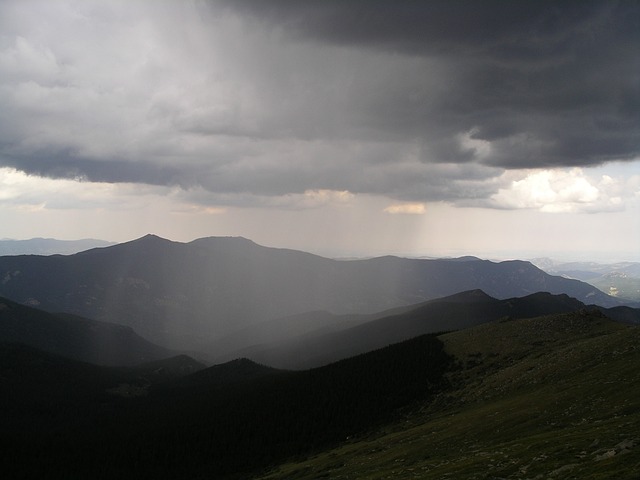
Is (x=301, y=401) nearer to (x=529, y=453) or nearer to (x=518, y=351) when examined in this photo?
(x=518, y=351)

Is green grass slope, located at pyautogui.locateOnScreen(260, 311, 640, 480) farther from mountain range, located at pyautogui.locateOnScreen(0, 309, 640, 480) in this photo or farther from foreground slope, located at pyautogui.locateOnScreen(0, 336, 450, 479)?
foreground slope, located at pyautogui.locateOnScreen(0, 336, 450, 479)

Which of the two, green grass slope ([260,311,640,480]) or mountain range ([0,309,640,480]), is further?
mountain range ([0,309,640,480])

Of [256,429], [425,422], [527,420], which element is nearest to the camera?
[527,420]

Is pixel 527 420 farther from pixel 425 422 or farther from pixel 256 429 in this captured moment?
pixel 256 429

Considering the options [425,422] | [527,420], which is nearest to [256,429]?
[425,422]

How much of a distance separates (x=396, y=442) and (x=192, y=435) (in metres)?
106

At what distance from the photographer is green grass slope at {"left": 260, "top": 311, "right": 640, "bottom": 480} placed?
43750 mm

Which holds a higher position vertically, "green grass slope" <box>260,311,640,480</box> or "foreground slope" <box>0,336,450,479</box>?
"green grass slope" <box>260,311,640,480</box>

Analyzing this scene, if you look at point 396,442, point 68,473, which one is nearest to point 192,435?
point 68,473

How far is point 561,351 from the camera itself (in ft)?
351

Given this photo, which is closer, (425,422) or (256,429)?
(425,422)

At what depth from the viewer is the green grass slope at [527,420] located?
4375 centimetres

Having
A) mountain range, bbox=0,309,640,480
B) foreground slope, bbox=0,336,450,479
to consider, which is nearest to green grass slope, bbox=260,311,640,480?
mountain range, bbox=0,309,640,480

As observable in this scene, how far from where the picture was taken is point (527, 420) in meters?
66.8
